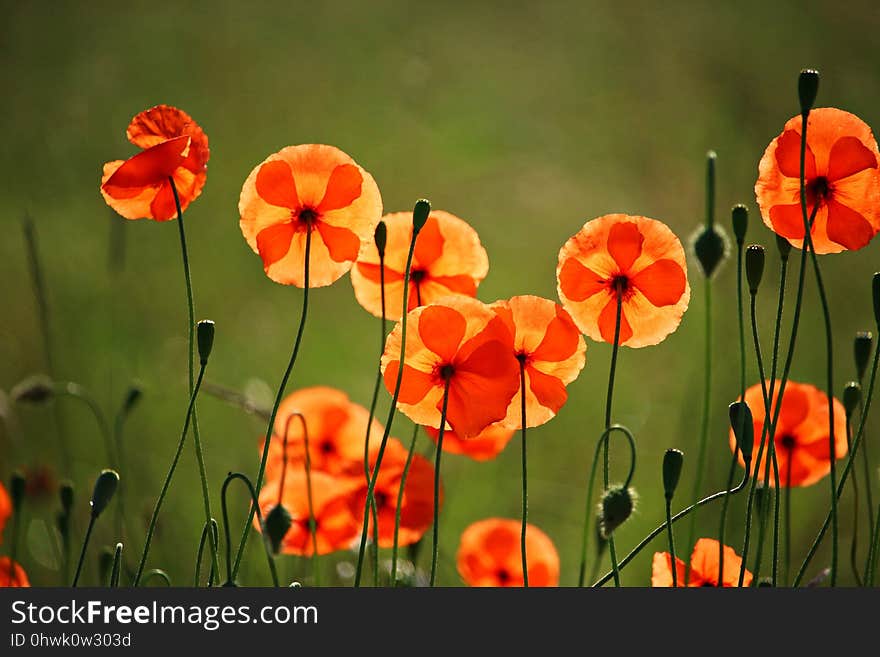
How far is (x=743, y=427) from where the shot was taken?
572mm

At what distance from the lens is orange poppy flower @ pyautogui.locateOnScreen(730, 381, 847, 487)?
0.74 meters

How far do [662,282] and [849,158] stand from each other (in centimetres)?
13

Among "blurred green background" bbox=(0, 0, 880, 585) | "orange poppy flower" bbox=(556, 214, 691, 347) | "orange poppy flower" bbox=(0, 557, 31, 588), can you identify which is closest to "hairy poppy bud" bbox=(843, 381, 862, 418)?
"orange poppy flower" bbox=(556, 214, 691, 347)

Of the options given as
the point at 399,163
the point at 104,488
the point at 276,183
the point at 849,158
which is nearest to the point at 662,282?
the point at 849,158

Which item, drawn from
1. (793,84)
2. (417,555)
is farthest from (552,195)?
(417,555)

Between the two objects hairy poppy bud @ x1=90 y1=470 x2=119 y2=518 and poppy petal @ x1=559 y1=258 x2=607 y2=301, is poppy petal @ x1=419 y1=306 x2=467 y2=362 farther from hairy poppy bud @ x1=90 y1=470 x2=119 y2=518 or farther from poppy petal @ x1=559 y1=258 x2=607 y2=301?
hairy poppy bud @ x1=90 y1=470 x2=119 y2=518

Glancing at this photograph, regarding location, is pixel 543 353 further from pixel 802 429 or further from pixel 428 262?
pixel 802 429

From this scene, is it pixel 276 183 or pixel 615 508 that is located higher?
pixel 276 183

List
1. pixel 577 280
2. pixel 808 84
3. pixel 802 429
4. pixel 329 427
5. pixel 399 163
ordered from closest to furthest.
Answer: pixel 808 84 < pixel 577 280 < pixel 802 429 < pixel 329 427 < pixel 399 163

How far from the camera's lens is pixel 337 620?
1.78ft

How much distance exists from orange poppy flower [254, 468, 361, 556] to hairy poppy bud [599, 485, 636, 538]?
229 mm

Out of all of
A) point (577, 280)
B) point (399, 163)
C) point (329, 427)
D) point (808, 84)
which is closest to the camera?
point (808, 84)

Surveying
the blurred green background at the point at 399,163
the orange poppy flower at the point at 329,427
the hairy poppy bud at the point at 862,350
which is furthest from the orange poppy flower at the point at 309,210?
the blurred green background at the point at 399,163

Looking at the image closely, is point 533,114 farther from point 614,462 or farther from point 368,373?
point 614,462
